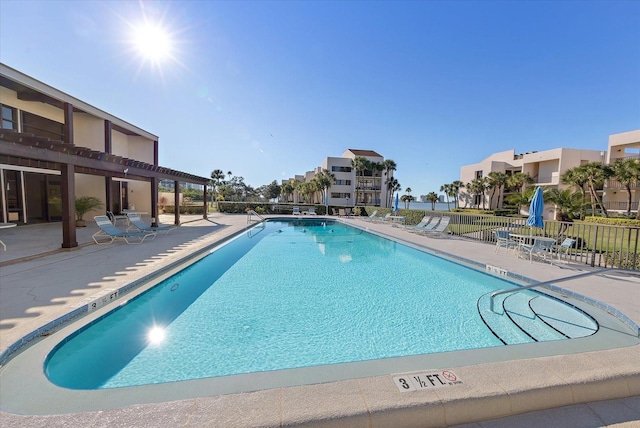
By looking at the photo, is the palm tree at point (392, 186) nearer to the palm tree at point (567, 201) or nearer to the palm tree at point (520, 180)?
the palm tree at point (520, 180)

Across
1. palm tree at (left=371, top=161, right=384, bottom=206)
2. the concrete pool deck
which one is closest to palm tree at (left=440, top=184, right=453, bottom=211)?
palm tree at (left=371, top=161, right=384, bottom=206)

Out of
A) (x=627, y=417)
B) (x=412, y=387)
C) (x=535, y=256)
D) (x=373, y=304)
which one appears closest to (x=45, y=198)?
(x=373, y=304)

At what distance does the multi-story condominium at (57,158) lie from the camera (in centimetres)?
739

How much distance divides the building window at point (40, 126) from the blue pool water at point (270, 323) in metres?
12.9

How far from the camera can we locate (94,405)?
2.01 metres

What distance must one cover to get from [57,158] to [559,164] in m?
42.0

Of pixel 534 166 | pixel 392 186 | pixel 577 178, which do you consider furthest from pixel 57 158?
pixel 534 166

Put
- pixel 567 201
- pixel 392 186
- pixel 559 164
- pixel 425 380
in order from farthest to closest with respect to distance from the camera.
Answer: pixel 392 186 < pixel 559 164 < pixel 567 201 < pixel 425 380

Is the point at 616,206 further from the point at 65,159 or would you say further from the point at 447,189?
the point at 65,159

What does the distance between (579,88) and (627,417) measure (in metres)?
23.6

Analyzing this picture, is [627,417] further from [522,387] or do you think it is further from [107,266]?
[107,266]

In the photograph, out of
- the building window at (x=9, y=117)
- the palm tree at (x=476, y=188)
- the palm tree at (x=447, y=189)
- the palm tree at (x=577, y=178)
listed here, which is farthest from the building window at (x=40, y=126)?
the palm tree at (x=447, y=189)

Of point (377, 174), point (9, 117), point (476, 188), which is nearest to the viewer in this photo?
point (9, 117)

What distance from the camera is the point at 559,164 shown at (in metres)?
30.3
